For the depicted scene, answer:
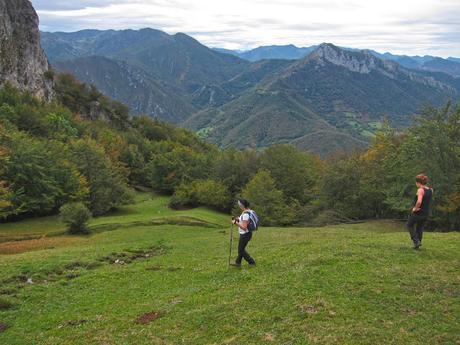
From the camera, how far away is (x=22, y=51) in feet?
459

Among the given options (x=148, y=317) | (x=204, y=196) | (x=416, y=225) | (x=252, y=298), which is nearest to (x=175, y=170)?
(x=204, y=196)

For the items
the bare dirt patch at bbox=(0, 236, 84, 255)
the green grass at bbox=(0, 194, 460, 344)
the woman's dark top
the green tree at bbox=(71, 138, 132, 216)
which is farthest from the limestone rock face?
the woman's dark top

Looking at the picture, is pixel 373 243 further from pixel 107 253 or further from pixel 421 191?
pixel 107 253

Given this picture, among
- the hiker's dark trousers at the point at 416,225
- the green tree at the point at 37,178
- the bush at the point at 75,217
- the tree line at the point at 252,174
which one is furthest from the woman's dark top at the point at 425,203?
the green tree at the point at 37,178

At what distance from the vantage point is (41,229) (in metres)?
51.0

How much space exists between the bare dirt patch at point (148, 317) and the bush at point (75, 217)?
31.1m

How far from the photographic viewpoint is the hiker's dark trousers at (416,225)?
65.7ft

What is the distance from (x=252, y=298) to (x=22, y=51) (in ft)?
490

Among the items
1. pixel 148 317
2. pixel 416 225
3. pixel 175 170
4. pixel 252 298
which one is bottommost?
pixel 175 170

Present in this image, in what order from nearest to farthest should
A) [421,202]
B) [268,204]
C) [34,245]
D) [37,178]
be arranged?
[421,202], [34,245], [37,178], [268,204]

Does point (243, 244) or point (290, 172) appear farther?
point (290, 172)

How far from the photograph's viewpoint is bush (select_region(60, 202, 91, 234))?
44.1m

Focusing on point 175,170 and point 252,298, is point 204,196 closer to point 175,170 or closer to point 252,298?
point 175,170

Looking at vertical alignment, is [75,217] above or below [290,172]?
above
